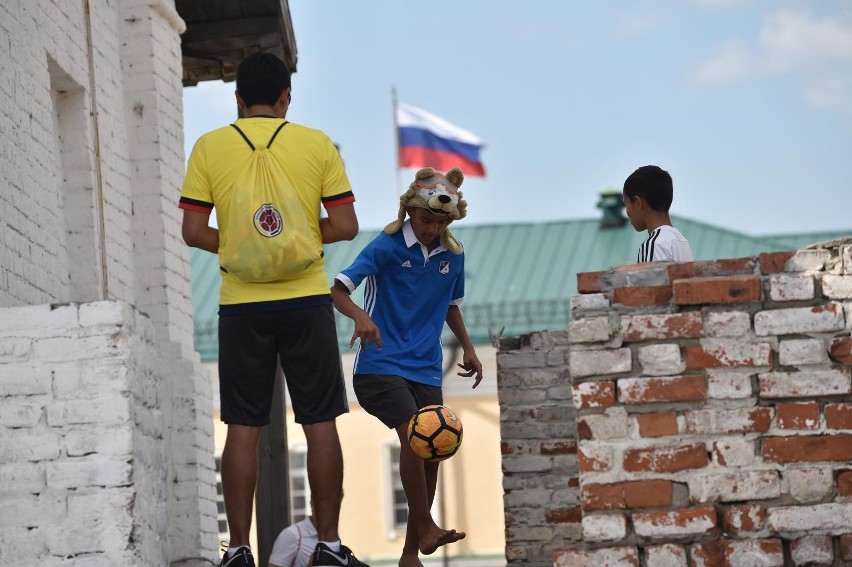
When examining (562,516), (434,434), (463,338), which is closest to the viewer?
(434,434)

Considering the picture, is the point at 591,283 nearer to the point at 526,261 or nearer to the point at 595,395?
the point at 595,395

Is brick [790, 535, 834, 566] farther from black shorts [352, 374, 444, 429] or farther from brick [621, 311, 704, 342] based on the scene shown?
black shorts [352, 374, 444, 429]

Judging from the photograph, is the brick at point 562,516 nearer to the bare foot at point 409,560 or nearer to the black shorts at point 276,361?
the bare foot at point 409,560

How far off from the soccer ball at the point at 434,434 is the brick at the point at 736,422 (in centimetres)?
125

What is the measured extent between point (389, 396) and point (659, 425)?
1718 mm

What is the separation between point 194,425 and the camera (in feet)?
32.5

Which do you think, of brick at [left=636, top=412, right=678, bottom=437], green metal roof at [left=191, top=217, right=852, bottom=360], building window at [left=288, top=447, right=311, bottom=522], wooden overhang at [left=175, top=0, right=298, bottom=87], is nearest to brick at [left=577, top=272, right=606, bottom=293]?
brick at [left=636, top=412, right=678, bottom=437]

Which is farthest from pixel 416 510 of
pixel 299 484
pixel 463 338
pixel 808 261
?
pixel 299 484

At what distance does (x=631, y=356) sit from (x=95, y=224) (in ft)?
13.6

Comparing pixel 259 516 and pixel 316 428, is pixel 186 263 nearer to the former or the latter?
pixel 259 516

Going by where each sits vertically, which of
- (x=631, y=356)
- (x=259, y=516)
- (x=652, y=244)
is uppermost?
(x=652, y=244)

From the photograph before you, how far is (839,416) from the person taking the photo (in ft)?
18.0

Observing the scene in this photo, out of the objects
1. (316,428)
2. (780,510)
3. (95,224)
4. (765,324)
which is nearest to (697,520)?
(780,510)

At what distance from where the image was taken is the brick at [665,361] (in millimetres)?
5562
